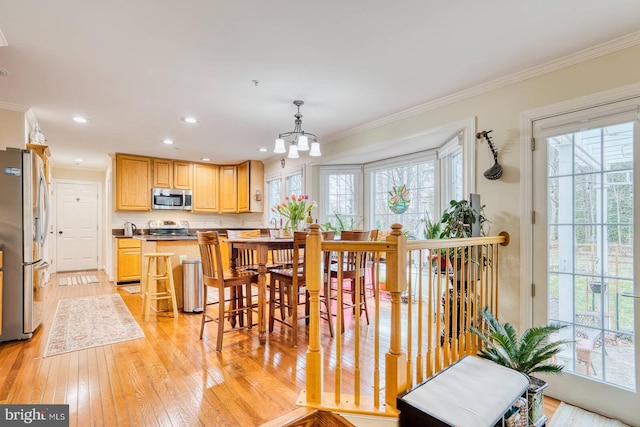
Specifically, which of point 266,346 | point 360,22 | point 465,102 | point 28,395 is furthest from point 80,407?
point 465,102

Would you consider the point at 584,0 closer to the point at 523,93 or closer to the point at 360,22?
the point at 523,93

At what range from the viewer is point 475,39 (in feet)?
6.85

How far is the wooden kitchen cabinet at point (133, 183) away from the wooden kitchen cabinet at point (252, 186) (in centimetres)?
176

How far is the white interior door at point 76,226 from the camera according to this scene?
22.6 ft

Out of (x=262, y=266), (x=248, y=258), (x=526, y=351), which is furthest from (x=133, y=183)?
(x=526, y=351)

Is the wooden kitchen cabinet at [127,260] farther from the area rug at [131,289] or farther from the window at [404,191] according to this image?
the window at [404,191]

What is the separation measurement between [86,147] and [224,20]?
15.2 feet

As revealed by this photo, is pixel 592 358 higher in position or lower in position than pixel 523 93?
lower

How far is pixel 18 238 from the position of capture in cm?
293

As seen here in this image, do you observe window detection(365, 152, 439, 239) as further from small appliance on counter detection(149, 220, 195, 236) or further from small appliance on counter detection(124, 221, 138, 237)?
small appliance on counter detection(124, 221, 138, 237)

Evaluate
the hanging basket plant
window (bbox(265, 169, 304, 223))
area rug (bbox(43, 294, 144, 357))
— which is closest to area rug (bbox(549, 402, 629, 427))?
the hanging basket plant

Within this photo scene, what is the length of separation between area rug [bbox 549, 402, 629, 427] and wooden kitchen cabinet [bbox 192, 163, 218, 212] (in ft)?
20.2

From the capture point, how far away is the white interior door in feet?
22.6

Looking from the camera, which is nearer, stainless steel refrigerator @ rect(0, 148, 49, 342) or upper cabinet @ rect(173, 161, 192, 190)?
stainless steel refrigerator @ rect(0, 148, 49, 342)
